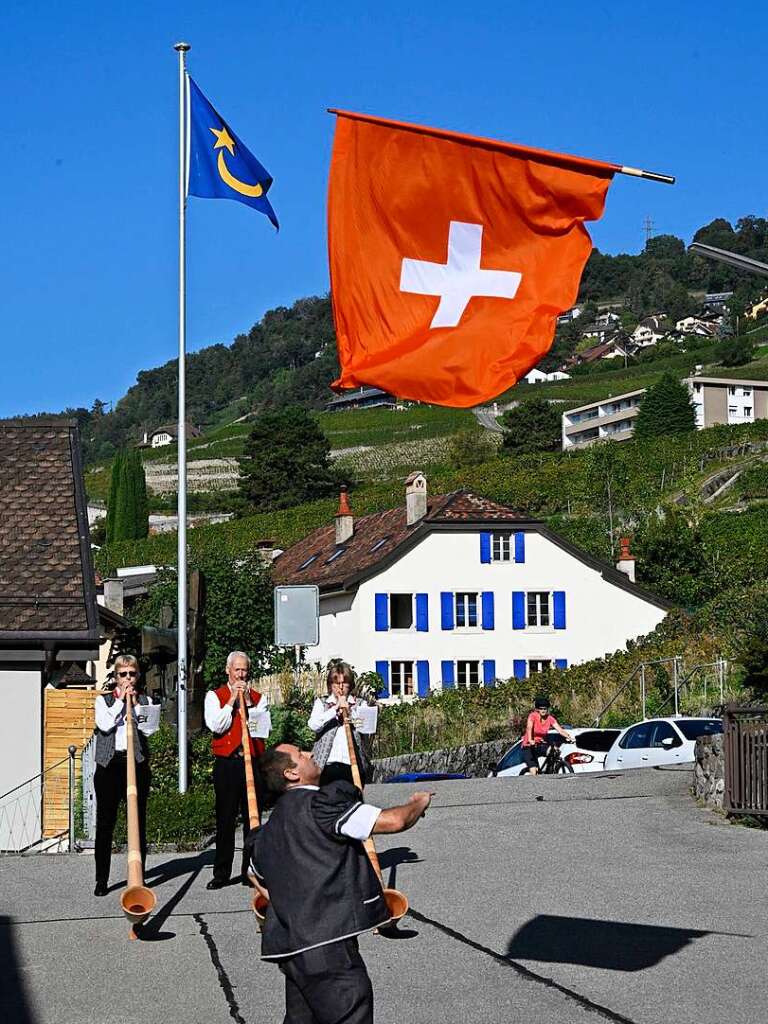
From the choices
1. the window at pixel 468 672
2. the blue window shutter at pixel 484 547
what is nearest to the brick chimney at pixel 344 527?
the blue window shutter at pixel 484 547

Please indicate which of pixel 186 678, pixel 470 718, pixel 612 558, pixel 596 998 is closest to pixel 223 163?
pixel 186 678

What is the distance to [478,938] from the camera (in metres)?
10.1

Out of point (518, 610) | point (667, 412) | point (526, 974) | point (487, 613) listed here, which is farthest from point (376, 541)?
point (667, 412)

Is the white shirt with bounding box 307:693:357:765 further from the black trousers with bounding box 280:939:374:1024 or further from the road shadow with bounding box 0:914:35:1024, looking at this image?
the black trousers with bounding box 280:939:374:1024

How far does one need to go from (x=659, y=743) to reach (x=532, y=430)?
3852 inches

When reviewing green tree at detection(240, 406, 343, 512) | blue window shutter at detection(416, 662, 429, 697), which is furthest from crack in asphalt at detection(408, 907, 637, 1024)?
green tree at detection(240, 406, 343, 512)

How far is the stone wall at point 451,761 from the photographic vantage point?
33.6m

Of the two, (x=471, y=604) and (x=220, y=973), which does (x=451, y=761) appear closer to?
(x=471, y=604)

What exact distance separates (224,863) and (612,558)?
50004mm

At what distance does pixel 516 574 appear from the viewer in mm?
52406

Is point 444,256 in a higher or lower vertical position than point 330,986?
higher

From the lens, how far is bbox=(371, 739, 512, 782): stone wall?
110ft

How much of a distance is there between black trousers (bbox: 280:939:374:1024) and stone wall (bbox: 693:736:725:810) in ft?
40.2

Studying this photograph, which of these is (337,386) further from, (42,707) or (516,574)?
(516,574)
